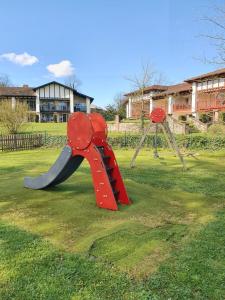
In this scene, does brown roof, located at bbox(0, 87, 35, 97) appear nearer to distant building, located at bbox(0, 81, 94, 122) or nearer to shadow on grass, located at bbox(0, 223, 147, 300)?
distant building, located at bbox(0, 81, 94, 122)

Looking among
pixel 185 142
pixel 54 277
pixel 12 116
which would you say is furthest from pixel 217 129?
pixel 54 277

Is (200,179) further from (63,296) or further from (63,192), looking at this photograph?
(63,296)

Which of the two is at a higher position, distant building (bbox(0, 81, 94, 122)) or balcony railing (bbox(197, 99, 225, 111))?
distant building (bbox(0, 81, 94, 122))

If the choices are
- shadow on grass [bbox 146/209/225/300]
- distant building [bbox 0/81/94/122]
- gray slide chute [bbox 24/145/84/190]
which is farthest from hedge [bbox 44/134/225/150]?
distant building [bbox 0/81/94/122]

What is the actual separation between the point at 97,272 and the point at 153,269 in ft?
2.10

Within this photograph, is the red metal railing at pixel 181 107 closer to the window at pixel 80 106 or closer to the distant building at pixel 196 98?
the distant building at pixel 196 98

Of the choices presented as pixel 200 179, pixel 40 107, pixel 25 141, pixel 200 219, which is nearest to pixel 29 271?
pixel 200 219

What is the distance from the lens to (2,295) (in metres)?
3.18

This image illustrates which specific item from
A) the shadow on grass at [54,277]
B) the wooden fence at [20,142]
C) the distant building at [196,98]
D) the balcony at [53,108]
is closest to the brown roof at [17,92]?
the balcony at [53,108]

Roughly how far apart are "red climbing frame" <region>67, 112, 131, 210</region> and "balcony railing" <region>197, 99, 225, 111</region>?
29603 mm

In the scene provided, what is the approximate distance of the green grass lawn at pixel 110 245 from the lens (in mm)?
3352

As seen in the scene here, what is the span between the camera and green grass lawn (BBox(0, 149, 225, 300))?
3.35m

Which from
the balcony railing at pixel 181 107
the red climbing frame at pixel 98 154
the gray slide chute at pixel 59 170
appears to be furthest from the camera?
the balcony railing at pixel 181 107

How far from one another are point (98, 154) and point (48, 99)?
58956 millimetres
